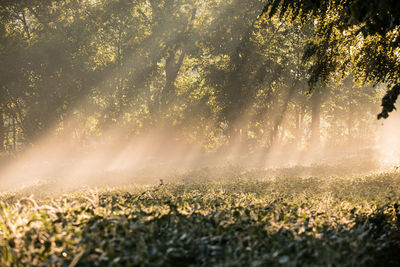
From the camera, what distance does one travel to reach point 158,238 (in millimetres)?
4922

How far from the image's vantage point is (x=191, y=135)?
1649 inches

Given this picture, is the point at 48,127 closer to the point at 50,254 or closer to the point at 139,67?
the point at 139,67

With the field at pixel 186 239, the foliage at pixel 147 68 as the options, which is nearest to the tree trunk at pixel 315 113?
the foliage at pixel 147 68

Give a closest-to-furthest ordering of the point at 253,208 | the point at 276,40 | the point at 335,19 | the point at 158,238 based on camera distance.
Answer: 1. the point at 158,238
2. the point at 253,208
3. the point at 335,19
4. the point at 276,40

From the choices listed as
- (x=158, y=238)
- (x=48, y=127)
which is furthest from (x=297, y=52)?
(x=158, y=238)

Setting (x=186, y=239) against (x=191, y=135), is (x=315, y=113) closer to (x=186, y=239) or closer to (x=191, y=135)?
(x=191, y=135)

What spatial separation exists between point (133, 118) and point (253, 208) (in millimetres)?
37443

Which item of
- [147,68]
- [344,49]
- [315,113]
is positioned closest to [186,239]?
[344,49]

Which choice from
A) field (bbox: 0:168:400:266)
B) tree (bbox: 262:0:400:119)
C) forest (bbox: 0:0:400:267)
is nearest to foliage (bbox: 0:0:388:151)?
forest (bbox: 0:0:400:267)

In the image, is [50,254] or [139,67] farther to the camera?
[139,67]

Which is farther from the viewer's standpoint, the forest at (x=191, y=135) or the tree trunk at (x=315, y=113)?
the tree trunk at (x=315, y=113)

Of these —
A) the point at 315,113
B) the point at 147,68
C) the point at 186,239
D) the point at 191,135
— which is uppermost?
the point at 147,68

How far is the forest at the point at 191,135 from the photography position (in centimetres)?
467

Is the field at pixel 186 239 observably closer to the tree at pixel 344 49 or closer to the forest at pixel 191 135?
the forest at pixel 191 135
